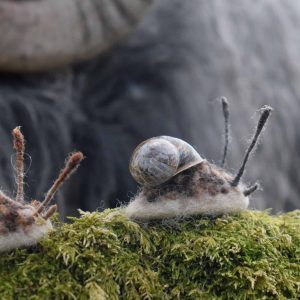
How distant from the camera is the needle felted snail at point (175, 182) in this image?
0.58m

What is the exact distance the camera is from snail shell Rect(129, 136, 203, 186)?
0.58 metres

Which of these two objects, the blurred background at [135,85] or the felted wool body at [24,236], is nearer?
the felted wool body at [24,236]

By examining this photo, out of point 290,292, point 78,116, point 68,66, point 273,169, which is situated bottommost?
point 273,169

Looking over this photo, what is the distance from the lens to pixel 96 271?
21.1 inches

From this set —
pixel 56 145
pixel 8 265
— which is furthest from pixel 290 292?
pixel 56 145

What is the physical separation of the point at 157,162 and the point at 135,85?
93cm

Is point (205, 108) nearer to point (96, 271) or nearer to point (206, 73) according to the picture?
point (206, 73)

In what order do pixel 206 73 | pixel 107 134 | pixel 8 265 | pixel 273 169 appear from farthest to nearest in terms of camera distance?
pixel 273 169, pixel 206 73, pixel 107 134, pixel 8 265

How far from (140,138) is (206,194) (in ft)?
2.82

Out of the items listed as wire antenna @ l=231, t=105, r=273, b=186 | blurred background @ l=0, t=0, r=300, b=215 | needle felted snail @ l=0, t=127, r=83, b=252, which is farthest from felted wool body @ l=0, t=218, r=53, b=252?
blurred background @ l=0, t=0, r=300, b=215

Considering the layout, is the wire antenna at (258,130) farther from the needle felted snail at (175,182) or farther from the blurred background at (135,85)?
the blurred background at (135,85)

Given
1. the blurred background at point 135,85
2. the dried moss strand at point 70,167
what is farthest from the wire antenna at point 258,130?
the blurred background at point 135,85

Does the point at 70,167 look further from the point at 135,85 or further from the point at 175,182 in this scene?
the point at 135,85

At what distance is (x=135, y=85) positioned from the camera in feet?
4.90
